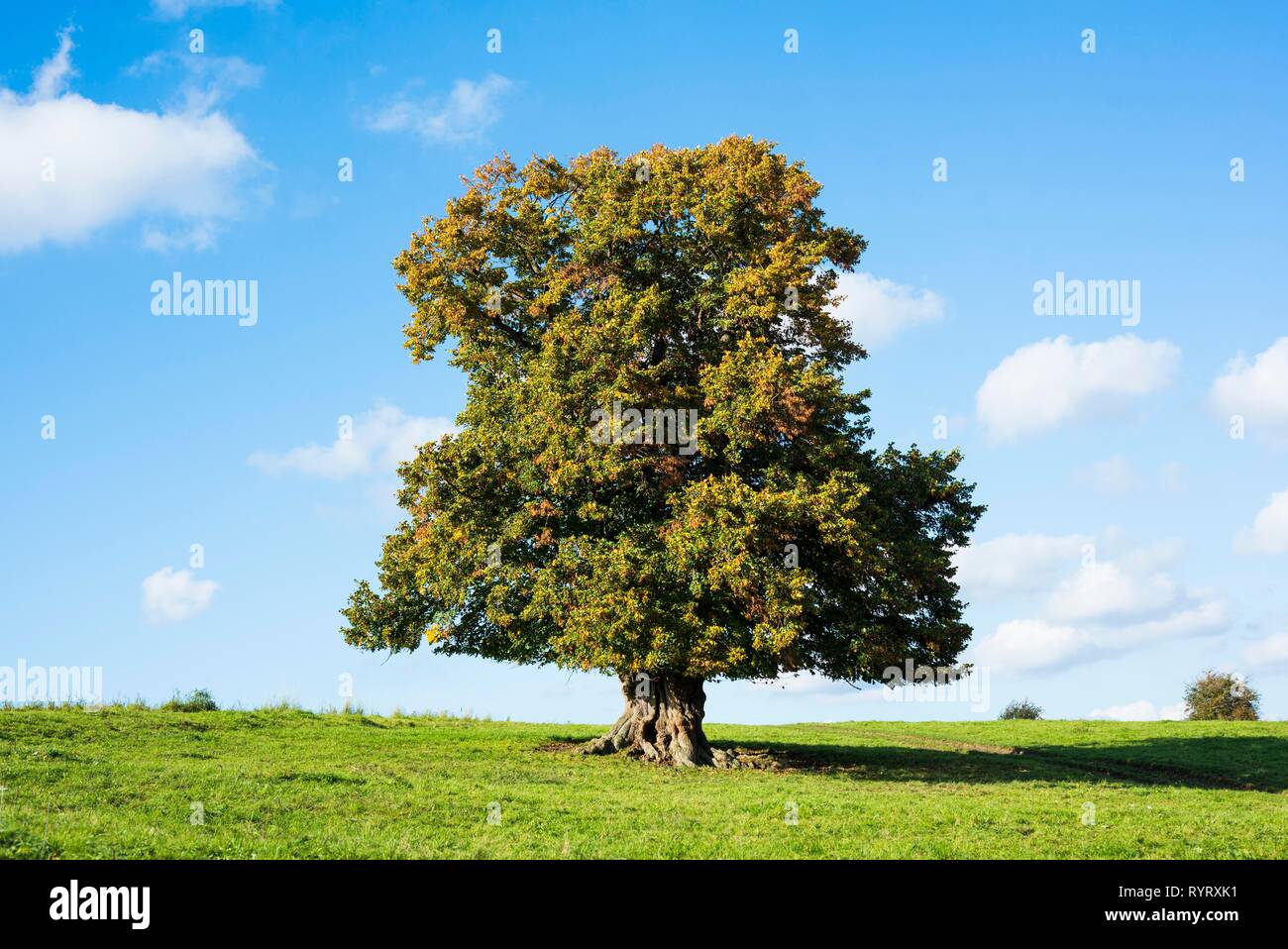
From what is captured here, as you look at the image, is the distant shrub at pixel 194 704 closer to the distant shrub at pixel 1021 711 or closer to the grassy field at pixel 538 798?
the grassy field at pixel 538 798

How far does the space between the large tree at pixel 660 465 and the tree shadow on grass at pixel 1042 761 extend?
3594 mm

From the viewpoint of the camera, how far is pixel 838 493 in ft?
98.3

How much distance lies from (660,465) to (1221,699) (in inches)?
2080

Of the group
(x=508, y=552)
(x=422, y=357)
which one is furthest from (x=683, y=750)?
(x=422, y=357)

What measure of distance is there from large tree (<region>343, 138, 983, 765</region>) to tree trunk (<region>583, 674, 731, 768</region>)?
0.29 ft

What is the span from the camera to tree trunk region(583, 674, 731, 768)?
1314 inches

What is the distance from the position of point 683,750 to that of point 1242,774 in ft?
70.8

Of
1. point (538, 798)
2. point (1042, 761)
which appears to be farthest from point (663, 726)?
point (1042, 761)

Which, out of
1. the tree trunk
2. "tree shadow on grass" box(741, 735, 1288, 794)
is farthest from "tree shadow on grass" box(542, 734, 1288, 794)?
the tree trunk

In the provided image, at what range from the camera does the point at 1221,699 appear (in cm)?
6688

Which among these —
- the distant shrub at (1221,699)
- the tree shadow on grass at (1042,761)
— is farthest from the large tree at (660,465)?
the distant shrub at (1221,699)

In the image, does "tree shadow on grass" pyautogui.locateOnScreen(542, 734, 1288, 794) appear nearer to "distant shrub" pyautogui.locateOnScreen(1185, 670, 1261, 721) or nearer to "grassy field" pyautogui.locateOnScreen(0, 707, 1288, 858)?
"grassy field" pyautogui.locateOnScreen(0, 707, 1288, 858)

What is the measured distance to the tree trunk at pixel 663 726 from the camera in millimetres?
33375

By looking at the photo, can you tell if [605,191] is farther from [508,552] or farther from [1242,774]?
[1242,774]
